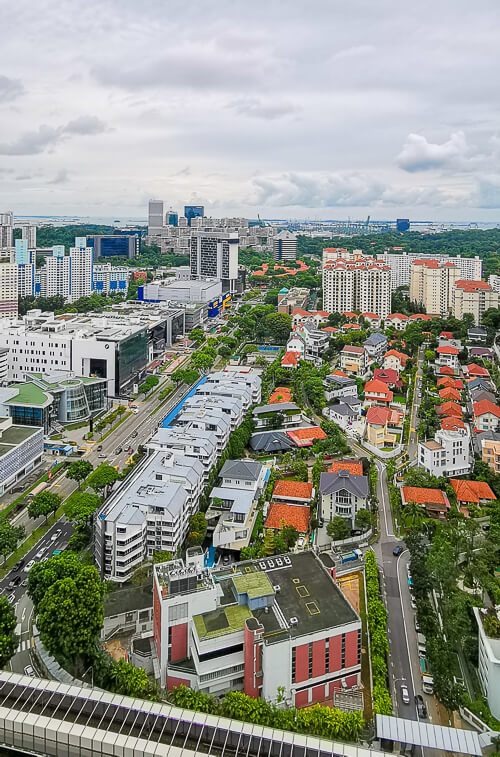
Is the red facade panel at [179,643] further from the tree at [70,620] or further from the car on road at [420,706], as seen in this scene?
the car on road at [420,706]

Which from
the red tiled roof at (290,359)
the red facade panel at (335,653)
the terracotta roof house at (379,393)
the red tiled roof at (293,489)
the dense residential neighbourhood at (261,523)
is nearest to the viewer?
the dense residential neighbourhood at (261,523)

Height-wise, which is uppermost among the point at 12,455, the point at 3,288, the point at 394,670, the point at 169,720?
the point at 3,288

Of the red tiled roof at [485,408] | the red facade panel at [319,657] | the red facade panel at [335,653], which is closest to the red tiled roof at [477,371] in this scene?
the red tiled roof at [485,408]

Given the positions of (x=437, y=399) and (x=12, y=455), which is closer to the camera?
(x=12, y=455)

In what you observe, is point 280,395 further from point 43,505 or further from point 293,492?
point 43,505

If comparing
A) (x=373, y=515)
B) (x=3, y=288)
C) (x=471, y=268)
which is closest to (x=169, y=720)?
(x=373, y=515)

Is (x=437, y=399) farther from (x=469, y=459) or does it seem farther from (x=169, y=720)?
(x=169, y=720)
